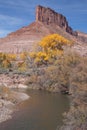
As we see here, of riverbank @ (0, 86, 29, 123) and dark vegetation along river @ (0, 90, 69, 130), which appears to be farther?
riverbank @ (0, 86, 29, 123)

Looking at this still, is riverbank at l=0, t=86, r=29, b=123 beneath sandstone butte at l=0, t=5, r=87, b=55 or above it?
beneath

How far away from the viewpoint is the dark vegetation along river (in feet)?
98.8

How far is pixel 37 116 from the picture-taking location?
3488 cm

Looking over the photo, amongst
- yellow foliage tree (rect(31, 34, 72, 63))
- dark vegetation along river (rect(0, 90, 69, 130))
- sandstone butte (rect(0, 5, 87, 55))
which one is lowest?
dark vegetation along river (rect(0, 90, 69, 130))

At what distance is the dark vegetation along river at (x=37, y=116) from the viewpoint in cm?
3013

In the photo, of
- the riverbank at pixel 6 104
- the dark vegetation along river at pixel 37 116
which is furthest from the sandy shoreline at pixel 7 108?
the dark vegetation along river at pixel 37 116

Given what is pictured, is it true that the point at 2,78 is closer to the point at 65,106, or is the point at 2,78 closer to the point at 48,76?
the point at 48,76

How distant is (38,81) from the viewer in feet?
224

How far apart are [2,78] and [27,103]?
33796mm

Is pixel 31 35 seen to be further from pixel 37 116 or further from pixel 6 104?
pixel 37 116

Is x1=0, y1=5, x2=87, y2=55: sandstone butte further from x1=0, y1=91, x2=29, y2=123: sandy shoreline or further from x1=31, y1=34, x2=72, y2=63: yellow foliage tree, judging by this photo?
x1=0, y1=91, x2=29, y2=123: sandy shoreline

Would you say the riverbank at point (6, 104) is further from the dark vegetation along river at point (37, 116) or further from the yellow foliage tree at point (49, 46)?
the yellow foliage tree at point (49, 46)

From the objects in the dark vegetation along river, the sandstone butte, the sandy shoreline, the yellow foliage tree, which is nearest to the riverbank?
the sandy shoreline

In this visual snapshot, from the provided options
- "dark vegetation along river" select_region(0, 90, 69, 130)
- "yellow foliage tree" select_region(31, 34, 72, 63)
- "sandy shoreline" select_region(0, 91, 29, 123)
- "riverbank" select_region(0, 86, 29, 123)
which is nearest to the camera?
"dark vegetation along river" select_region(0, 90, 69, 130)
